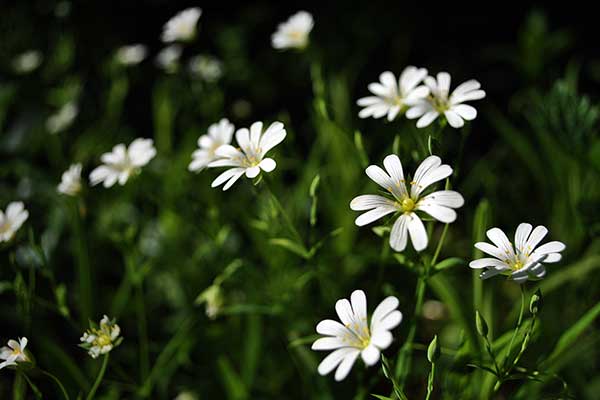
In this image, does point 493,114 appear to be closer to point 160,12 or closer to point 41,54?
point 160,12

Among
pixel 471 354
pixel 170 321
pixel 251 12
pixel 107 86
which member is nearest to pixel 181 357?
pixel 170 321

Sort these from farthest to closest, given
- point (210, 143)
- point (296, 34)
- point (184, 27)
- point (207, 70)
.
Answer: point (207, 70) → point (184, 27) → point (296, 34) → point (210, 143)

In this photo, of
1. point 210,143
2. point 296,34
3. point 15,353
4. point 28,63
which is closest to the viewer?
point 15,353

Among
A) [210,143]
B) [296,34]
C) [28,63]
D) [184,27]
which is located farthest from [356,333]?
[28,63]

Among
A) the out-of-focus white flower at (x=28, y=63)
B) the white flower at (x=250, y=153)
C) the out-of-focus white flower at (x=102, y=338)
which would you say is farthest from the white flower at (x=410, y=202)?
the out-of-focus white flower at (x=28, y=63)

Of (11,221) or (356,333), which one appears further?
Answer: (11,221)

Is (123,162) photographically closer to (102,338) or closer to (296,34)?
(102,338)

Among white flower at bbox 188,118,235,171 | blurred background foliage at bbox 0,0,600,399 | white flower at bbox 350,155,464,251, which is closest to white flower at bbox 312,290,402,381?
white flower at bbox 350,155,464,251
